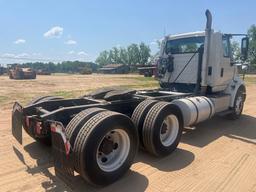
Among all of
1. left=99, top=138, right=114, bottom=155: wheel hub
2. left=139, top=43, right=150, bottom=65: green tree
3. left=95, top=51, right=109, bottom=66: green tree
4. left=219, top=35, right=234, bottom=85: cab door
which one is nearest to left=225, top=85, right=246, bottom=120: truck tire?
left=219, top=35, right=234, bottom=85: cab door

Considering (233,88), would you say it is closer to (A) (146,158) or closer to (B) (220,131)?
(B) (220,131)

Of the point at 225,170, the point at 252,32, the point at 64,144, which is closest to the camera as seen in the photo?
the point at 64,144

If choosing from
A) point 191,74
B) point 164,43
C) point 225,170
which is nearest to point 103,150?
point 225,170

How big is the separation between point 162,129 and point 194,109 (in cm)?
135

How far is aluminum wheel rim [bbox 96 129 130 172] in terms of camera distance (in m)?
3.68

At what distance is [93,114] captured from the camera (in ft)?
11.8

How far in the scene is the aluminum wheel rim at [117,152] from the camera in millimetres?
3679

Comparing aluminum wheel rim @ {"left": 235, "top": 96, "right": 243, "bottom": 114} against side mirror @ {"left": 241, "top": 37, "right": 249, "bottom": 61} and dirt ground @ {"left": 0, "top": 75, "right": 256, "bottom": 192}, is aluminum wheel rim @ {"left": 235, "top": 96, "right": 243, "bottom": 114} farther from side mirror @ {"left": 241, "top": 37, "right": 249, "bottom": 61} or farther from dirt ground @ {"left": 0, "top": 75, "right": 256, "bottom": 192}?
dirt ground @ {"left": 0, "top": 75, "right": 256, "bottom": 192}

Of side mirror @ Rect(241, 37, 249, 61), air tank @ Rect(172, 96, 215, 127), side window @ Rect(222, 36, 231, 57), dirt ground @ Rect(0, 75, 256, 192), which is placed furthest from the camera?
side window @ Rect(222, 36, 231, 57)

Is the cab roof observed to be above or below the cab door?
above

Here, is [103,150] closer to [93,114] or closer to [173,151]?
[93,114]

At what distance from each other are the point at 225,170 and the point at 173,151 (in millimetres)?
1039

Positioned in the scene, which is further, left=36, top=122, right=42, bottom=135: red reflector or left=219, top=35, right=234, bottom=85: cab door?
left=219, top=35, right=234, bottom=85: cab door

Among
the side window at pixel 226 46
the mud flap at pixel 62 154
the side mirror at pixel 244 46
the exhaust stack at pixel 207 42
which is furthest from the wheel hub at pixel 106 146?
the side mirror at pixel 244 46
